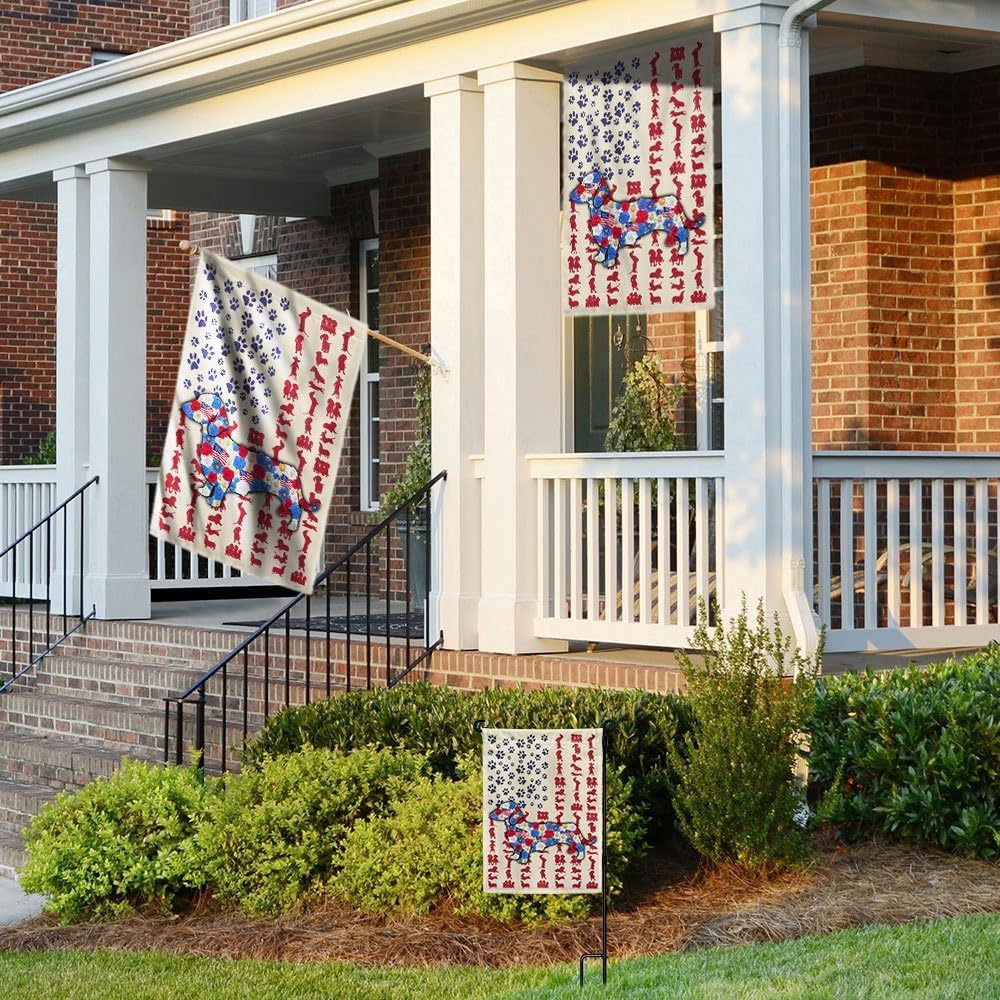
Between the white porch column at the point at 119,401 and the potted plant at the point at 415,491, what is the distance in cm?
179

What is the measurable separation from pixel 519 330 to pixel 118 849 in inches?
136

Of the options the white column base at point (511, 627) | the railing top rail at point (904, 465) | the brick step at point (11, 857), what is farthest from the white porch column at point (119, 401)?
the railing top rail at point (904, 465)

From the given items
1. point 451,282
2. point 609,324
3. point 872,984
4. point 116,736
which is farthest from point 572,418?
point 872,984

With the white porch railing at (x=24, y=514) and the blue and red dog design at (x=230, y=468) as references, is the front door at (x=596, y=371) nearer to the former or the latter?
the blue and red dog design at (x=230, y=468)

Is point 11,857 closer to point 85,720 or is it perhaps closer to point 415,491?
point 85,720

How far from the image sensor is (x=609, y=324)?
12.5m

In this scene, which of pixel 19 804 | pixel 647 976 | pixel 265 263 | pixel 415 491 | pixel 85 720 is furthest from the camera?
pixel 265 263

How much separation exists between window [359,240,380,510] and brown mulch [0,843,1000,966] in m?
7.34

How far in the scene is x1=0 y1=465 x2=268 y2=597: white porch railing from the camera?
528 inches

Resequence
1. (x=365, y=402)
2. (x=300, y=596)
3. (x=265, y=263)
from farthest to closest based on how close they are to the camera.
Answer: (x=265, y=263) → (x=365, y=402) → (x=300, y=596)

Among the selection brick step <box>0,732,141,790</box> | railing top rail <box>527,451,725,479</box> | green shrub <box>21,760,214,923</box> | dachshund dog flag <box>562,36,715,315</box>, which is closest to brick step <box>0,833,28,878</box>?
brick step <box>0,732,141,790</box>

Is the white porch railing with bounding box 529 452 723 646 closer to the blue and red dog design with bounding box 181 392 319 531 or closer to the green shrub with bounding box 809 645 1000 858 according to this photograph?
the green shrub with bounding box 809 645 1000 858

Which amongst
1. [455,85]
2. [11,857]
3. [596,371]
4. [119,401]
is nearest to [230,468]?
[11,857]

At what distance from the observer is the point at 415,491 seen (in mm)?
12359
